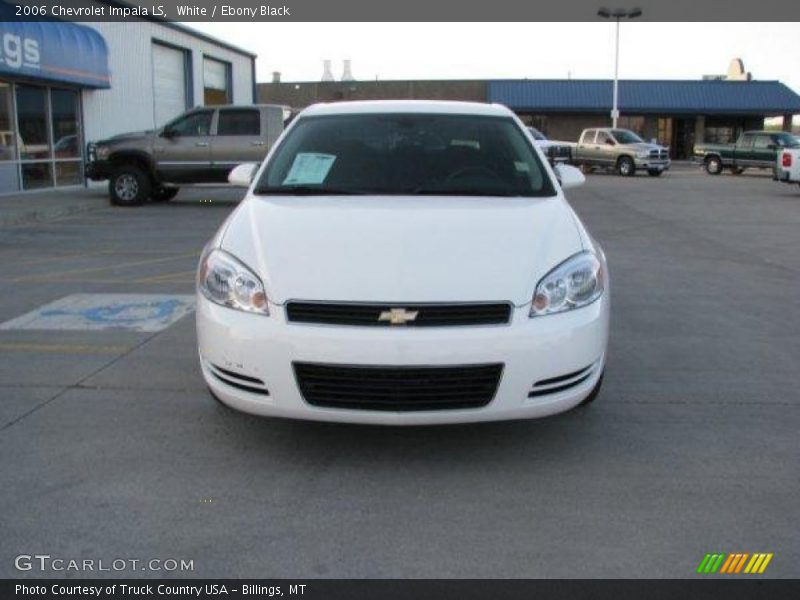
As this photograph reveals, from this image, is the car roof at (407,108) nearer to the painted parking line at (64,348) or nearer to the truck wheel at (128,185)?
the painted parking line at (64,348)

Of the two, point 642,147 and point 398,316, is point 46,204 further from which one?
point 642,147

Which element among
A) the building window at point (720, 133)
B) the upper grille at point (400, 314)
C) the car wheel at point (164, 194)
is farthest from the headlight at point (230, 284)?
the building window at point (720, 133)

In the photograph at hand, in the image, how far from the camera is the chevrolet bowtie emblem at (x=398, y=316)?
3.58m

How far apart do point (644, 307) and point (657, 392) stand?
102 inches

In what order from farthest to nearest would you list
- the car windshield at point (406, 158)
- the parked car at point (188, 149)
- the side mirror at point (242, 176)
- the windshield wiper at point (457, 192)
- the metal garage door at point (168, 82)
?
the metal garage door at point (168, 82), the parked car at point (188, 149), the side mirror at point (242, 176), the car windshield at point (406, 158), the windshield wiper at point (457, 192)

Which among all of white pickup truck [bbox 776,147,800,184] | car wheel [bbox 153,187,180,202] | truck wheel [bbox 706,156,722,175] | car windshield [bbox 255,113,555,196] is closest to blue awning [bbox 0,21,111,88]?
car wheel [bbox 153,187,180,202]

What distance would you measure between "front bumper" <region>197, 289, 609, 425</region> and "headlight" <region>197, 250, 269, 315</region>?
54mm

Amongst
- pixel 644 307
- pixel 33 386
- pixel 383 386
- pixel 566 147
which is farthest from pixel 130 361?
pixel 566 147

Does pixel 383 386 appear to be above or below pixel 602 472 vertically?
above

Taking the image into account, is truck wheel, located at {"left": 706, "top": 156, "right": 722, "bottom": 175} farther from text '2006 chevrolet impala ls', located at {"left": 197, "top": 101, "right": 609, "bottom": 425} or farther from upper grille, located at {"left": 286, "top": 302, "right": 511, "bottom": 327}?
upper grille, located at {"left": 286, "top": 302, "right": 511, "bottom": 327}

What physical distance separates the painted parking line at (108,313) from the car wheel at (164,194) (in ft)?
35.6

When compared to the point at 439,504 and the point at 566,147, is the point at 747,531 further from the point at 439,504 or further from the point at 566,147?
the point at 566,147

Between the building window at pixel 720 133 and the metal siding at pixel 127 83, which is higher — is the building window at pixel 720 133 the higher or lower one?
the lower one

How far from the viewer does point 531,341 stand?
3.62 metres
